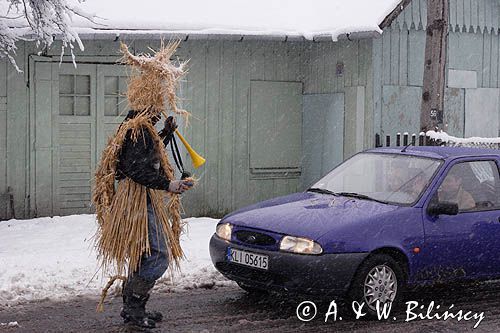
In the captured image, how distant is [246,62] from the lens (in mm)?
14188

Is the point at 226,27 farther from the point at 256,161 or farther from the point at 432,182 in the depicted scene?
the point at 432,182

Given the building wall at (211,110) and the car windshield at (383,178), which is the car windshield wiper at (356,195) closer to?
the car windshield at (383,178)

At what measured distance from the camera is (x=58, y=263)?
9133 mm

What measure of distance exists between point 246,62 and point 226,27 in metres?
1.05

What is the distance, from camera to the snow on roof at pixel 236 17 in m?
12.7

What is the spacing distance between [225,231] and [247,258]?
53cm

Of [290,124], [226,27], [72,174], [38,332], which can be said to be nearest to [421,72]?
[290,124]

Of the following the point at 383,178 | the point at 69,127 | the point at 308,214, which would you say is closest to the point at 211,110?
the point at 69,127

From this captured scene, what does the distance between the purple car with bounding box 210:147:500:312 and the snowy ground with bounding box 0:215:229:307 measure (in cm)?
129

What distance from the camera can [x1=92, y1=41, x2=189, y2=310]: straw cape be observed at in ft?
21.8

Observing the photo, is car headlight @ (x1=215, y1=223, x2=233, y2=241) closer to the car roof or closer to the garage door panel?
the car roof

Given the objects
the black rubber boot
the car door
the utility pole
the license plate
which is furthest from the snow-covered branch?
the car door

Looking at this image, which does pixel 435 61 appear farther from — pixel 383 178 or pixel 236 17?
pixel 383 178

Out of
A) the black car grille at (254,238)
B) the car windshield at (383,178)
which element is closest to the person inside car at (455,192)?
the car windshield at (383,178)
